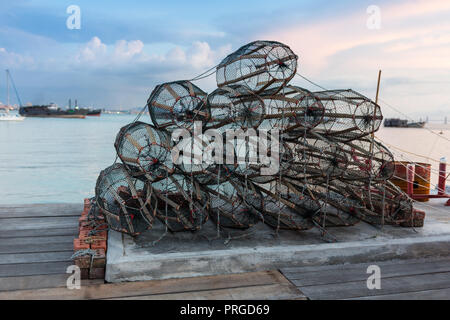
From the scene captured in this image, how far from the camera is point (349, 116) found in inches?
208

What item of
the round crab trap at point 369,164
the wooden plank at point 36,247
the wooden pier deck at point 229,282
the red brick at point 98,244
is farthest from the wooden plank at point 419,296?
the wooden plank at point 36,247

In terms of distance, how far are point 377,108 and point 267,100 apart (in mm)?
1524

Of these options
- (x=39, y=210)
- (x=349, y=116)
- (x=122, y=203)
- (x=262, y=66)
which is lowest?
(x=39, y=210)

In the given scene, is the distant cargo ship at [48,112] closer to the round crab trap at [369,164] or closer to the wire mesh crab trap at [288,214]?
the wire mesh crab trap at [288,214]

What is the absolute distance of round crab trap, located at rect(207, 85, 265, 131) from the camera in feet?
15.3

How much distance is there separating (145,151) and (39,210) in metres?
2.65

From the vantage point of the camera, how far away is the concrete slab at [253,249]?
12.8ft

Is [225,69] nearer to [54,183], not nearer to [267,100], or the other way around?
[267,100]

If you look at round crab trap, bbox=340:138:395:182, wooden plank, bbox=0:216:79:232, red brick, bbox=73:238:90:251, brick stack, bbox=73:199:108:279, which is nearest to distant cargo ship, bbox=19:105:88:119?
wooden plank, bbox=0:216:79:232

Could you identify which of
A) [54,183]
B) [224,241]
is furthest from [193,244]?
[54,183]

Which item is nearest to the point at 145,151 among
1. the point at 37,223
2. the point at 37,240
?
the point at 37,240

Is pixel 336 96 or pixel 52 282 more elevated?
pixel 336 96

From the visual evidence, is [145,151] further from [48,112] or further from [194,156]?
[48,112]
